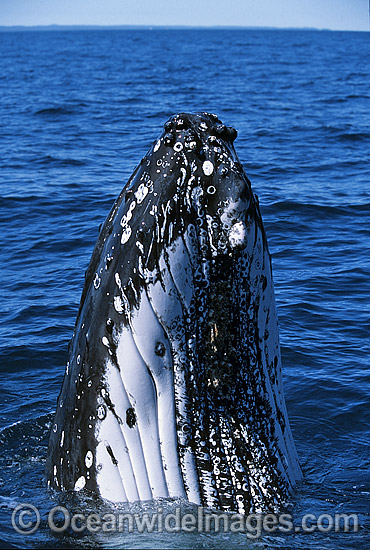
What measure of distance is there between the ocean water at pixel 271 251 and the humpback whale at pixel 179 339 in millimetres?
340

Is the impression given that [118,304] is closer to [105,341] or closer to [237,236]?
[105,341]

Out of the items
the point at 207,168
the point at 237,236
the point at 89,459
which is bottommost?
the point at 89,459

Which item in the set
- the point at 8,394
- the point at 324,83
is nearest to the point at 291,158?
the point at 8,394

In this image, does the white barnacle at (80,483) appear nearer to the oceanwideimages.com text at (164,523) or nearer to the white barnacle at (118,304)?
the oceanwideimages.com text at (164,523)

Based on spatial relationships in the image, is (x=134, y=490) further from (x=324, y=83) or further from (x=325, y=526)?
(x=324, y=83)

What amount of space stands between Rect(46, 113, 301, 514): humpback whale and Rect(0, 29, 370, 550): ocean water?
34cm

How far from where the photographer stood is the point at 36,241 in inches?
557

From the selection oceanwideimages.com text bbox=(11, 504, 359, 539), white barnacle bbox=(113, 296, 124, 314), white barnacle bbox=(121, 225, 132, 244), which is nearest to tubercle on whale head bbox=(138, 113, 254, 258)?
white barnacle bbox=(121, 225, 132, 244)

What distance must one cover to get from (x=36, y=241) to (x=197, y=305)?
10.2 metres

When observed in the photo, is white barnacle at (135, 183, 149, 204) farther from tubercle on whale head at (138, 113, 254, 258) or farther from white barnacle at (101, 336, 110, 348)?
white barnacle at (101, 336, 110, 348)

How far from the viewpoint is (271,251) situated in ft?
43.8

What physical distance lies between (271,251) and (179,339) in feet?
30.0

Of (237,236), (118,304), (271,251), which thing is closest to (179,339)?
(118,304)

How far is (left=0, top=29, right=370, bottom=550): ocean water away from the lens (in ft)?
18.8
